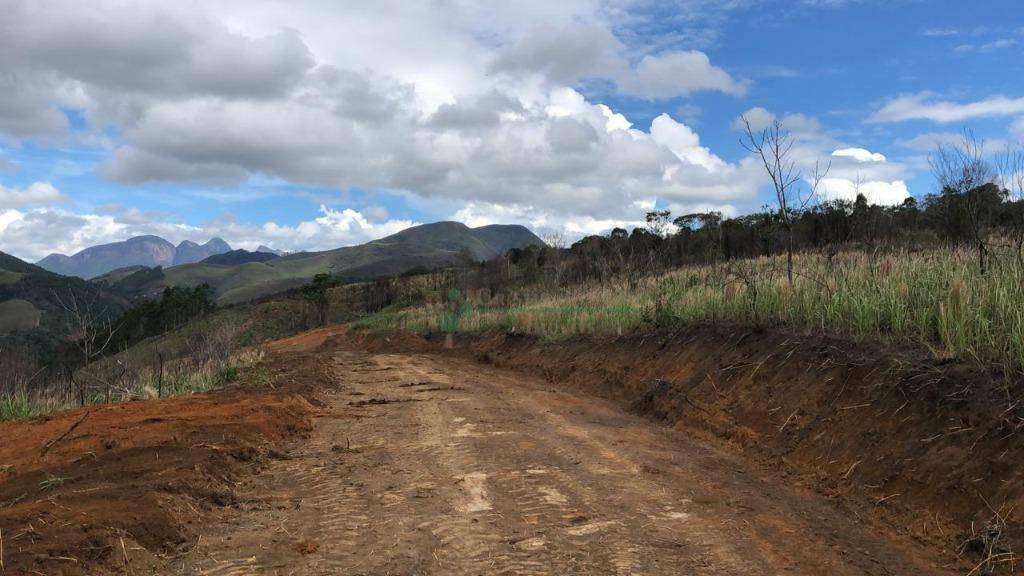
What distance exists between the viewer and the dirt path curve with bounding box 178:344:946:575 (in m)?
3.90

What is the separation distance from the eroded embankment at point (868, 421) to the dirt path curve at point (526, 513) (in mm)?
406

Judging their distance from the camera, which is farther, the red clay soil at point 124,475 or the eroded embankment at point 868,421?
the eroded embankment at point 868,421

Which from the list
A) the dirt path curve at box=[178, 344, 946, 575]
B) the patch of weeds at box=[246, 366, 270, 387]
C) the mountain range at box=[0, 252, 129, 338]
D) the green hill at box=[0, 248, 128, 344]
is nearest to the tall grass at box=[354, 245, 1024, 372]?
the dirt path curve at box=[178, 344, 946, 575]

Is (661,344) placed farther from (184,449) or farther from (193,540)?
(193,540)

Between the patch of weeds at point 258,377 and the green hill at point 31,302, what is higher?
the green hill at point 31,302

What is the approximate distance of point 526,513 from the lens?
4.68 metres

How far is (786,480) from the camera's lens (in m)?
6.04

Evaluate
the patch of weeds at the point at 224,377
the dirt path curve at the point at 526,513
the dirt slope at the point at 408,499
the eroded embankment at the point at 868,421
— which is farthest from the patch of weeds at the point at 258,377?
the eroded embankment at the point at 868,421

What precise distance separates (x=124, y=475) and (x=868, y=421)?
21.9 ft

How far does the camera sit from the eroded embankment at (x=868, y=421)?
4531 millimetres

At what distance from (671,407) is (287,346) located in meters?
28.0

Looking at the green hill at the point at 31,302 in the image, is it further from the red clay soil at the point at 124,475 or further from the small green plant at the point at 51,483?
the small green plant at the point at 51,483

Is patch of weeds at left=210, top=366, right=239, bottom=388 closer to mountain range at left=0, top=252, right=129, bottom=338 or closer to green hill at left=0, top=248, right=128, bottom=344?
mountain range at left=0, top=252, right=129, bottom=338

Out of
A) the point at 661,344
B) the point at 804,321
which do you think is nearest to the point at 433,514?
the point at 804,321
